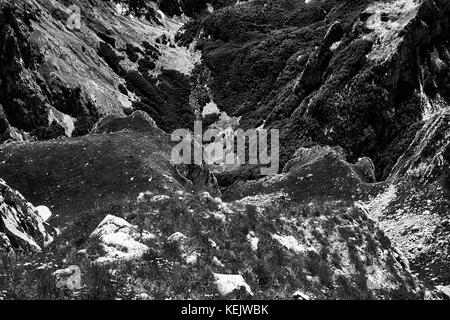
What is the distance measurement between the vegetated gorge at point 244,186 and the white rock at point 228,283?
6 cm

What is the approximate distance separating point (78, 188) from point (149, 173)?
5.64 metres

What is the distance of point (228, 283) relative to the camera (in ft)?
44.1

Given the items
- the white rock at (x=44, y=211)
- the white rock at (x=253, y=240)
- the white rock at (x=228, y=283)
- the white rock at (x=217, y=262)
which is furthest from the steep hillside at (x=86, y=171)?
the white rock at (x=228, y=283)

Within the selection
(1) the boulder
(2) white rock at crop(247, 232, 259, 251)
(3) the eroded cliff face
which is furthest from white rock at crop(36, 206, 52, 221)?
(3) the eroded cliff face

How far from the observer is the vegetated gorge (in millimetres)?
13836

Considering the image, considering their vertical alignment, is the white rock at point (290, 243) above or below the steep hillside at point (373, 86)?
below

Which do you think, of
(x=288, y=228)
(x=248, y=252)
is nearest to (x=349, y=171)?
(x=288, y=228)

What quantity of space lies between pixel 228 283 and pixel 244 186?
38.0m

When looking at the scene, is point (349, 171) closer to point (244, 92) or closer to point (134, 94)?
point (134, 94)

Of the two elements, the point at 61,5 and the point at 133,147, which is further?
the point at 61,5

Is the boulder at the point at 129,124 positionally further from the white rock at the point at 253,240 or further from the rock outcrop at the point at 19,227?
the white rock at the point at 253,240

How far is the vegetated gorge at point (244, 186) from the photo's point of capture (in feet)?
45.4

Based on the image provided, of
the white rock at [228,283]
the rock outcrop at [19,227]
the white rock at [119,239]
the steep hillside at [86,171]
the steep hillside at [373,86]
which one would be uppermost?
the steep hillside at [373,86]

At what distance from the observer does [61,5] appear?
165 metres
